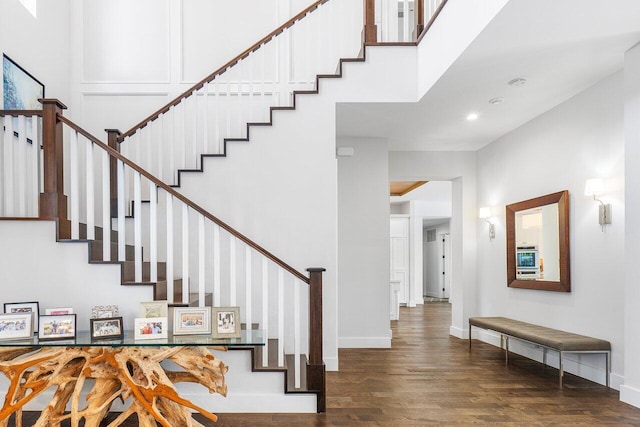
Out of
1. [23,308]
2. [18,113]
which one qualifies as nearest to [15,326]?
[23,308]

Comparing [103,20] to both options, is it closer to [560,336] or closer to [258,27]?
[258,27]

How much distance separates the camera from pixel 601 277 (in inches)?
178

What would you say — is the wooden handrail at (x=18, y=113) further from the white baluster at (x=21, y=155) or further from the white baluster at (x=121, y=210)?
the white baluster at (x=121, y=210)

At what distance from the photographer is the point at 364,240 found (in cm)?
637

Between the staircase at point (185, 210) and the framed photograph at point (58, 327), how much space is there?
2.03 ft

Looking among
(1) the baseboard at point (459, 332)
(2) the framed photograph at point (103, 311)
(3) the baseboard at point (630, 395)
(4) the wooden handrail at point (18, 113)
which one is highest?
(4) the wooden handrail at point (18, 113)

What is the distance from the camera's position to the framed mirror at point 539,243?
5.02 metres

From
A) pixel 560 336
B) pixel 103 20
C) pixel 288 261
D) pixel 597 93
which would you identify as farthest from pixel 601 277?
pixel 103 20

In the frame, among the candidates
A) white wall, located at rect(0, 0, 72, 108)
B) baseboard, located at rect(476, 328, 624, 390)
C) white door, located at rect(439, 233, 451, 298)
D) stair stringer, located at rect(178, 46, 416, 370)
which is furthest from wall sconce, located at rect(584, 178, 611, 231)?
white door, located at rect(439, 233, 451, 298)

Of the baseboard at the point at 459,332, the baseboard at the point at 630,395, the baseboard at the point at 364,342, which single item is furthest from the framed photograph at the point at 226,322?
the baseboard at the point at 459,332

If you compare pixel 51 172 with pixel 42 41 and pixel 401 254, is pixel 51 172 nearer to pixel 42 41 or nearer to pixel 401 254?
pixel 42 41

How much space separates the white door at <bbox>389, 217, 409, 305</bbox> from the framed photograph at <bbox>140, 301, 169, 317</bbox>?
361 inches

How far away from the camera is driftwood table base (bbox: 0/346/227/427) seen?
2746mm

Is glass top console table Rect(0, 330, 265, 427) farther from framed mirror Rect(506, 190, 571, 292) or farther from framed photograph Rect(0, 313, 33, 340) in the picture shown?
framed mirror Rect(506, 190, 571, 292)
